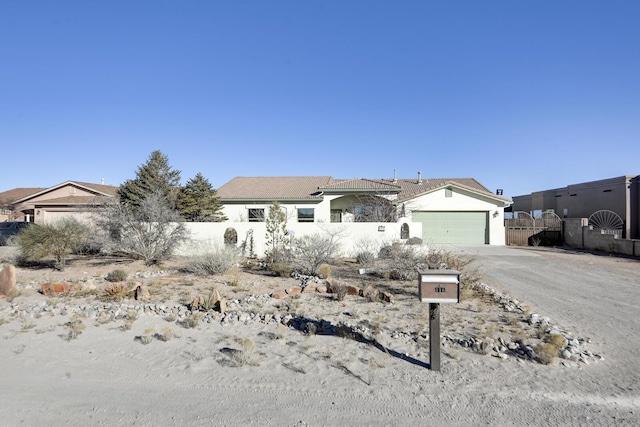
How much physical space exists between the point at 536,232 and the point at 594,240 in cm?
389

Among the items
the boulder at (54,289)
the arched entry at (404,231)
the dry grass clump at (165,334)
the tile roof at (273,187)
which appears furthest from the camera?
the tile roof at (273,187)

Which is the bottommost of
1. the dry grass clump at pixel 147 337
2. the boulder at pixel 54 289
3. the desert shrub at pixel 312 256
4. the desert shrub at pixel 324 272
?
the dry grass clump at pixel 147 337

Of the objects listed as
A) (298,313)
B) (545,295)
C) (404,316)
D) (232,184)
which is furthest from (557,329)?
(232,184)

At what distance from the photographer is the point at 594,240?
21391 millimetres

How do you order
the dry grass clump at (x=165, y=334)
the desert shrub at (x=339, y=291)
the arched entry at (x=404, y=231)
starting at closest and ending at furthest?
the dry grass clump at (x=165, y=334), the desert shrub at (x=339, y=291), the arched entry at (x=404, y=231)

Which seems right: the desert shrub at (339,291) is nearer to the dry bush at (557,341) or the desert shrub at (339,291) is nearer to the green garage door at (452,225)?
the dry bush at (557,341)

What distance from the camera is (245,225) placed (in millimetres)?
16953

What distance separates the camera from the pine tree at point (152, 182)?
25.1m

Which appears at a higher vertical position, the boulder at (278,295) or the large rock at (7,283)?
the large rock at (7,283)

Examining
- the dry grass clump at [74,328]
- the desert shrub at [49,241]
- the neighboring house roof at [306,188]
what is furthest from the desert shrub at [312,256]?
the neighboring house roof at [306,188]

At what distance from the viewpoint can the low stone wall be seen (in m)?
18.7

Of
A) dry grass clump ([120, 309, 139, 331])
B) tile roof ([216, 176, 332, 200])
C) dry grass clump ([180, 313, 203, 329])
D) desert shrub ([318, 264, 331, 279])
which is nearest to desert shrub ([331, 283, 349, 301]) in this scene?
desert shrub ([318, 264, 331, 279])

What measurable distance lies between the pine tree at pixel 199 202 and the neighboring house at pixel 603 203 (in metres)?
23.9

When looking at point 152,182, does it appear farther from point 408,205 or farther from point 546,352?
point 546,352
